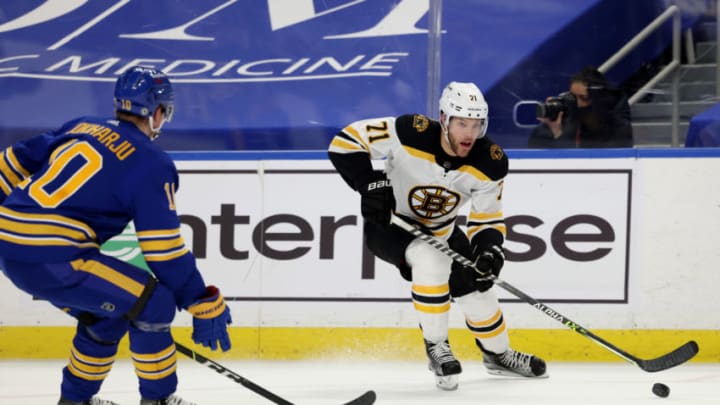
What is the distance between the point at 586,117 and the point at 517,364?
4.38 feet

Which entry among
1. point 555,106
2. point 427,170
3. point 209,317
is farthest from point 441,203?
point 209,317

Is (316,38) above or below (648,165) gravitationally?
above

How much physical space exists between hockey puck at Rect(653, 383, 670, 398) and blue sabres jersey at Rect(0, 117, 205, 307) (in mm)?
1725

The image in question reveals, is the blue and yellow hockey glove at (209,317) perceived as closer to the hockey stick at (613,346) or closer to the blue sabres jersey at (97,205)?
the blue sabres jersey at (97,205)

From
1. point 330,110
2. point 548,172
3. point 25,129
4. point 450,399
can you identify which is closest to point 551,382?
point 450,399

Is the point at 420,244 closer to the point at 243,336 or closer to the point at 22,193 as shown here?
the point at 243,336

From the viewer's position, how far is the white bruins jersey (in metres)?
3.95

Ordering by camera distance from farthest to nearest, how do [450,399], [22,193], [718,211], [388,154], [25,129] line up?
1. [25,129]
2. [718,211]
3. [388,154]
4. [450,399]
5. [22,193]

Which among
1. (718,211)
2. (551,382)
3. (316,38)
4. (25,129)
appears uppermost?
(316,38)

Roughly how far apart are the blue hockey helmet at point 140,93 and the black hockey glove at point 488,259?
→ 4.46ft

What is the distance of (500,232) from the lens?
3975mm

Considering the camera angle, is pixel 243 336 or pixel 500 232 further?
pixel 243 336

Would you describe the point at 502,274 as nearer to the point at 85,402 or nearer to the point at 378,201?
the point at 378,201

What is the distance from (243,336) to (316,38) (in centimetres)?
147
